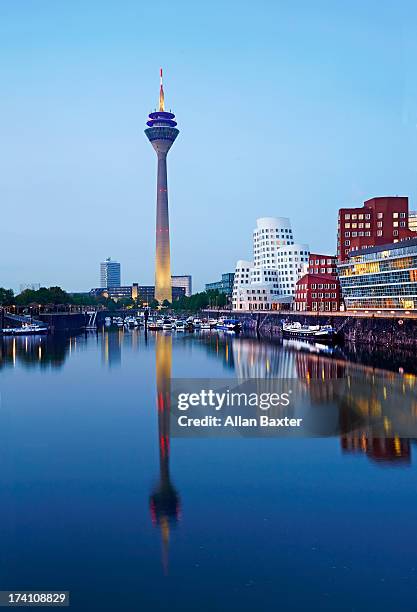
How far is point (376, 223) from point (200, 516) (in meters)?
128

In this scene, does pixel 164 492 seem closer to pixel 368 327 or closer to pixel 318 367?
pixel 318 367

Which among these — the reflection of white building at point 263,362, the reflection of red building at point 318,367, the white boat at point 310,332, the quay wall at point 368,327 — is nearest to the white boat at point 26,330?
the quay wall at point 368,327

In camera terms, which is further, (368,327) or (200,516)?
(368,327)

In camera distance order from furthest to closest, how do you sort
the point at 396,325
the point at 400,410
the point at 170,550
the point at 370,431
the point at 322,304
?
the point at 322,304 → the point at 396,325 → the point at 400,410 → the point at 370,431 → the point at 170,550

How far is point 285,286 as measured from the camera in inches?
7702

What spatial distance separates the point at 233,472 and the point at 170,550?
31.1ft

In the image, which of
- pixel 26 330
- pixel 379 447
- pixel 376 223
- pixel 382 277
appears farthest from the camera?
pixel 26 330

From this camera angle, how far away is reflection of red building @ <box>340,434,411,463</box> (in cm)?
3113

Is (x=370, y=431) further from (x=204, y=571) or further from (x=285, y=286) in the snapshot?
(x=285, y=286)

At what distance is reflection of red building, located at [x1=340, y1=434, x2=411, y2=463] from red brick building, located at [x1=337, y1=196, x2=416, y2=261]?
351 feet

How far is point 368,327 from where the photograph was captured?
99.5m

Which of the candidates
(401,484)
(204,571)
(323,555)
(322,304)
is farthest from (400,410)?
(322,304)

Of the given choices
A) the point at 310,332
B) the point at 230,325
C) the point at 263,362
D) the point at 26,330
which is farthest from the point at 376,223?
the point at 26,330

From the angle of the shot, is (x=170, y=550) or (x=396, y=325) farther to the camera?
(x=396, y=325)
